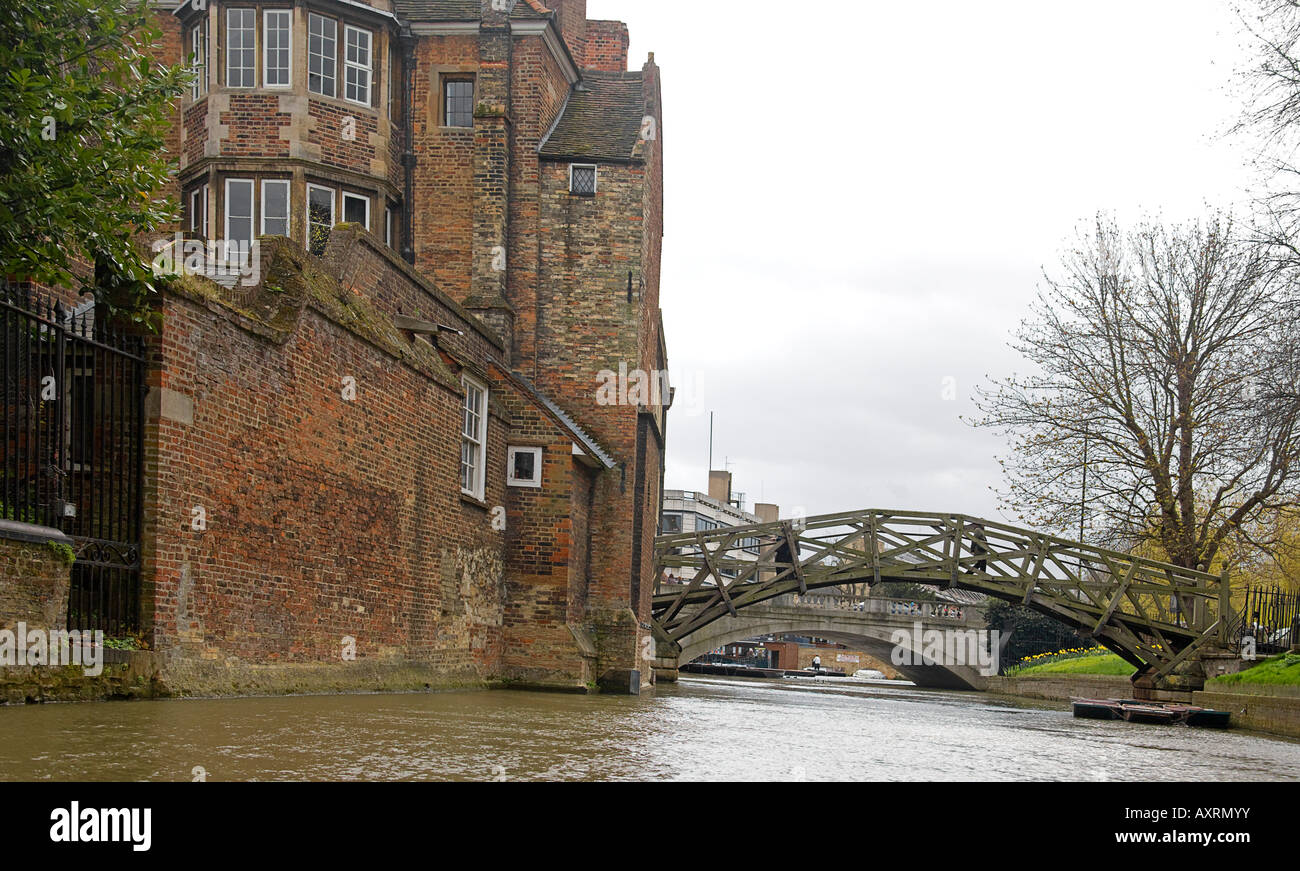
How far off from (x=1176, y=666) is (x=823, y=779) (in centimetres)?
2430

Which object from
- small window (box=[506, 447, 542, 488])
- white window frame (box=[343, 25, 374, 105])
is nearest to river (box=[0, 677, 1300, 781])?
small window (box=[506, 447, 542, 488])

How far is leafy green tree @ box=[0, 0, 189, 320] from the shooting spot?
9039 mm

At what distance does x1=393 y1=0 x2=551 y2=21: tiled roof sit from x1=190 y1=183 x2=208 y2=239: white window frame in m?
4.84

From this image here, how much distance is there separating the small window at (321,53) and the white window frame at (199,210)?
241 centimetres

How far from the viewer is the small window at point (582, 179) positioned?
71.2ft

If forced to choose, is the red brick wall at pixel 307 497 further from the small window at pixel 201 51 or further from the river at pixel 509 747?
the small window at pixel 201 51

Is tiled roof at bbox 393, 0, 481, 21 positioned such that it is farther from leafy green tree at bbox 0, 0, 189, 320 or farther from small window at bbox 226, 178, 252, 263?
leafy green tree at bbox 0, 0, 189, 320

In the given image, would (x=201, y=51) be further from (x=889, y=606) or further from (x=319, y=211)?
(x=889, y=606)

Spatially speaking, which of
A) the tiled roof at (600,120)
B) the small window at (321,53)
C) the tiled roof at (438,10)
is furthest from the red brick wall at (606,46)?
the small window at (321,53)
